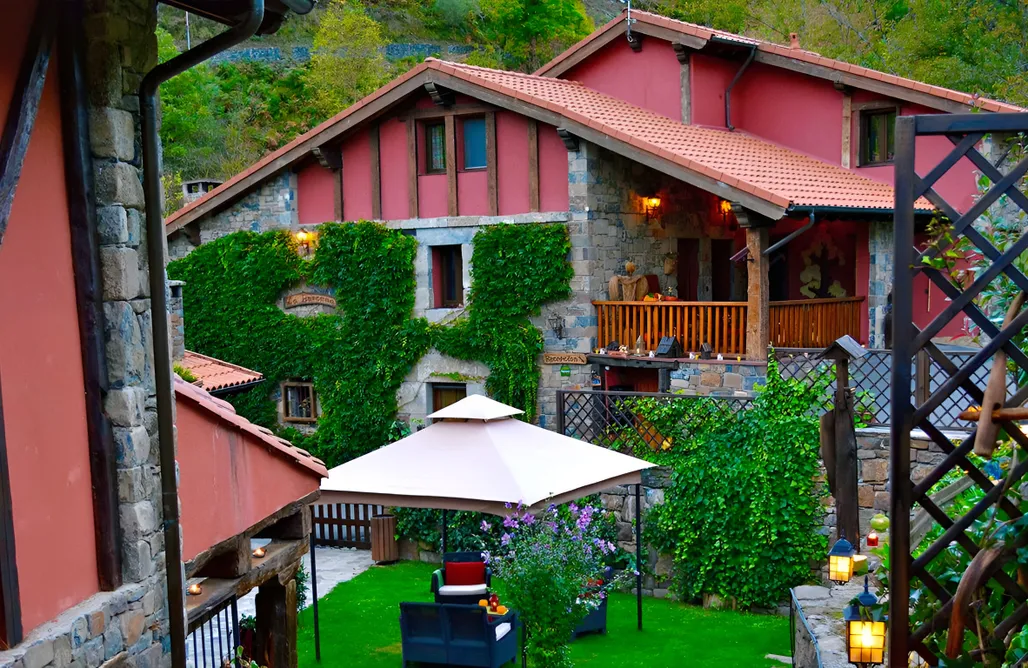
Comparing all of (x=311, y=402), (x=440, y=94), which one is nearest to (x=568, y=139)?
(x=440, y=94)

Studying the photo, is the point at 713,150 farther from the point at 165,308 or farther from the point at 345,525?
the point at 165,308

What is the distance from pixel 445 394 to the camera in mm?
16516

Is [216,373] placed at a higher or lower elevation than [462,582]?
higher

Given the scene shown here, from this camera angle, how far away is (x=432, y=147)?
54.0 feet

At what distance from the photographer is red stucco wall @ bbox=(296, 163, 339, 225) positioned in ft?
56.1

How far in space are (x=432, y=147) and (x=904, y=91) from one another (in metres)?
7.17

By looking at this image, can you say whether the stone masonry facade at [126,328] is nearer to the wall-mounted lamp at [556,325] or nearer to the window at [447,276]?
the wall-mounted lamp at [556,325]

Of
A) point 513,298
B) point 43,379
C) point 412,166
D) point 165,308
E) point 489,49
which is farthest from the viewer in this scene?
point 489,49

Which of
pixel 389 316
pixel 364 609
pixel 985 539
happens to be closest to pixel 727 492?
pixel 364 609

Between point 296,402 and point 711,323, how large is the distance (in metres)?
7.15

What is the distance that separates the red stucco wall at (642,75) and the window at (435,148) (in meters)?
3.54

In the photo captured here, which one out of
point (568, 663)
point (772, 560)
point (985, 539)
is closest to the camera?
point (985, 539)

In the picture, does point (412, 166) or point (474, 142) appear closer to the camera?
point (474, 142)

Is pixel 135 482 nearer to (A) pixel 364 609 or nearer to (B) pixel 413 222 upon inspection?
(A) pixel 364 609
